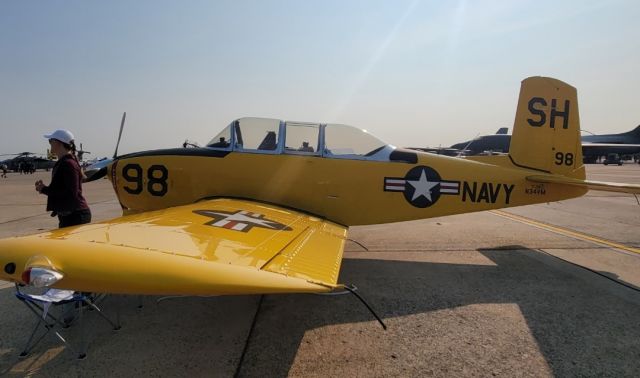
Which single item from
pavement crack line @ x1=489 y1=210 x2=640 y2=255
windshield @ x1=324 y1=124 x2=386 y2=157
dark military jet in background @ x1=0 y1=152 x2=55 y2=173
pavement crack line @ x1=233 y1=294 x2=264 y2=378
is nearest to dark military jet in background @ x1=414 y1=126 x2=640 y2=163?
pavement crack line @ x1=489 y1=210 x2=640 y2=255

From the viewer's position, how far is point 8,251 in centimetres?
197

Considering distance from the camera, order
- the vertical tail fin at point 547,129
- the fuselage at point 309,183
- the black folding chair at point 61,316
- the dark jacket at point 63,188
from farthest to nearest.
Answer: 1. the vertical tail fin at point 547,129
2. the fuselage at point 309,183
3. the dark jacket at point 63,188
4. the black folding chair at point 61,316

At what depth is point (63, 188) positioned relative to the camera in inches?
147

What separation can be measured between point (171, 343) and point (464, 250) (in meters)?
4.99

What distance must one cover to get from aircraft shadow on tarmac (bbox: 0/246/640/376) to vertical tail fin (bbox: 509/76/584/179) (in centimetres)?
187

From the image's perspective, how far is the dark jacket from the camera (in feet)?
12.1

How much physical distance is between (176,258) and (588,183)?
19.7 ft

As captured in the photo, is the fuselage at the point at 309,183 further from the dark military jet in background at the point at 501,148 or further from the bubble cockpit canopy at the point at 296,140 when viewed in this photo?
the dark military jet in background at the point at 501,148

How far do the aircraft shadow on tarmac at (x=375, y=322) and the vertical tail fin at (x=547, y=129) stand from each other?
73.6 inches

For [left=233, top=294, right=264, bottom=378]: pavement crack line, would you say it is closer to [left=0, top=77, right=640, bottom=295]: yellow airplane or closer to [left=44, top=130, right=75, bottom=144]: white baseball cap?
[left=0, top=77, right=640, bottom=295]: yellow airplane

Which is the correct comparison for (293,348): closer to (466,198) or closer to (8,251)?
(8,251)

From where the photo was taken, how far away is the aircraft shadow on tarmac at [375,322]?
107 inches

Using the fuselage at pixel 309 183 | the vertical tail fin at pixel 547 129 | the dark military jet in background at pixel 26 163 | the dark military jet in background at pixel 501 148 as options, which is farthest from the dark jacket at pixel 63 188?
the dark military jet in background at pixel 26 163

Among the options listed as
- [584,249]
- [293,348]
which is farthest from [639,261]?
[293,348]
